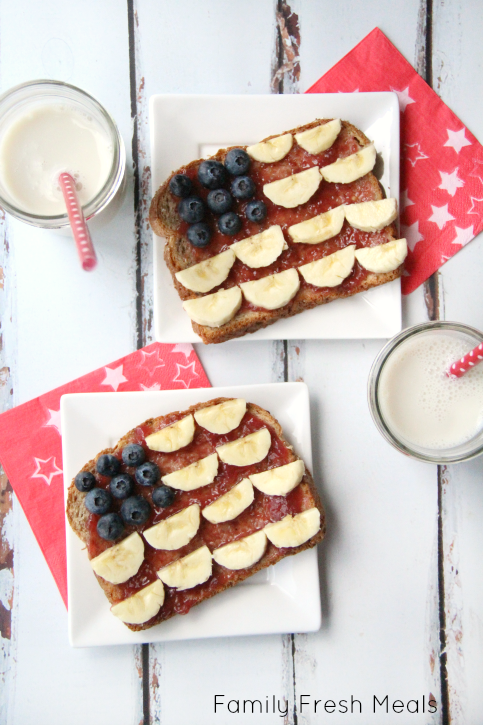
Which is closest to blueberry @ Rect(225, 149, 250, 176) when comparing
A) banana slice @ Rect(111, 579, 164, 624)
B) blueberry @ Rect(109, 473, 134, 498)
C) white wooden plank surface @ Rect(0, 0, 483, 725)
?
white wooden plank surface @ Rect(0, 0, 483, 725)

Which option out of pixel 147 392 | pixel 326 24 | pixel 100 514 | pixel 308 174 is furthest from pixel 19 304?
pixel 326 24

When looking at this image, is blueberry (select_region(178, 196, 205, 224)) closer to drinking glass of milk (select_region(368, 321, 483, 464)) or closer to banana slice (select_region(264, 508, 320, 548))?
drinking glass of milk (select_region(368, 321, 483, 464))

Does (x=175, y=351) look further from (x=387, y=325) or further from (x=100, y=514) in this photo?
(x=387, y=325)

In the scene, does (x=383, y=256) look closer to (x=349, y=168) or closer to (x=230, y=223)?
(x=349, y=168)

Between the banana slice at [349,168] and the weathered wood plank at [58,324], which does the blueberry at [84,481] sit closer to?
the weathered wood plank at [58,324]

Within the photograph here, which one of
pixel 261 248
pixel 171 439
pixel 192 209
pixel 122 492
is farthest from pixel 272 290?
pixel 122 492
